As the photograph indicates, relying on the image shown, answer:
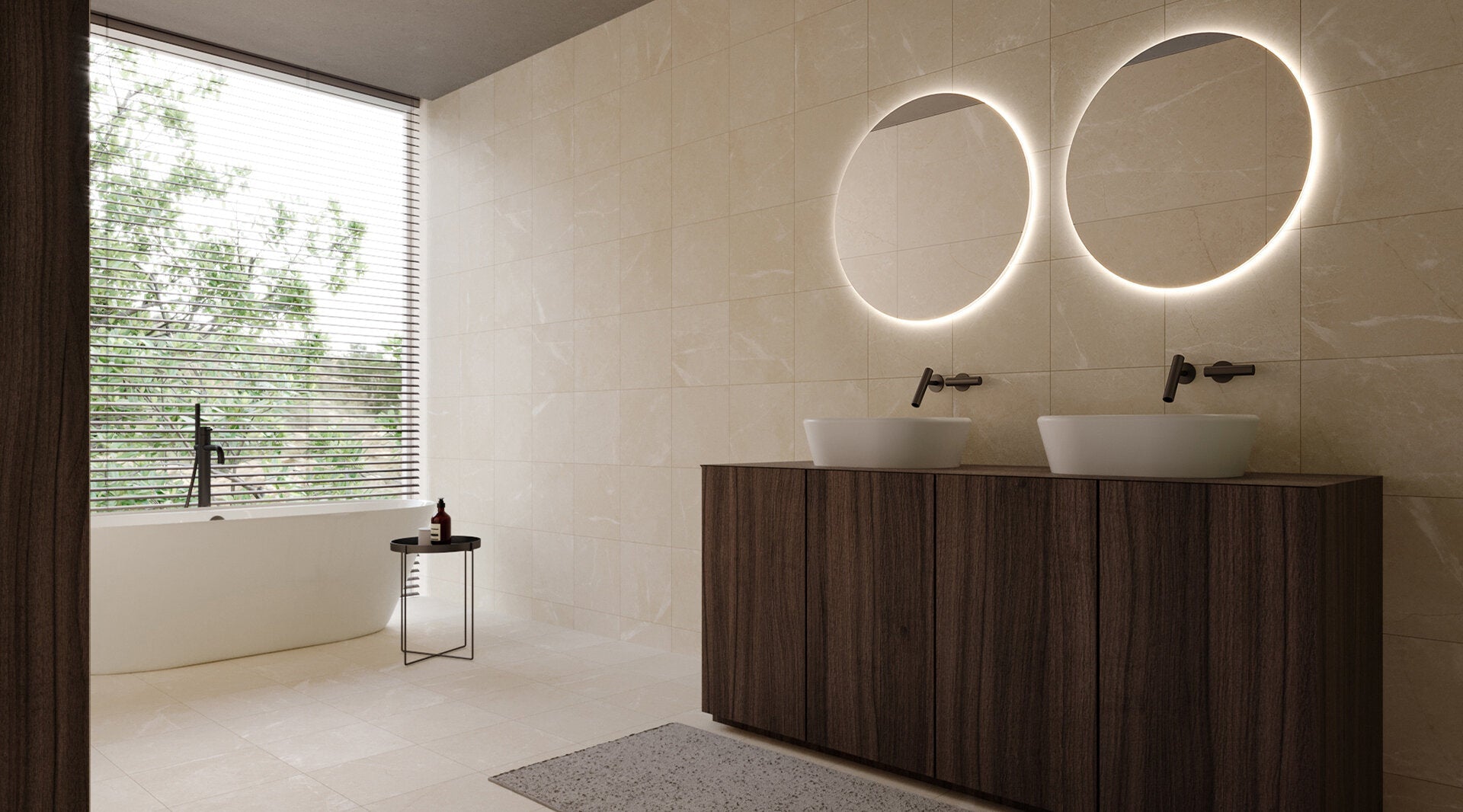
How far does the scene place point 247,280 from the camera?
181 inches

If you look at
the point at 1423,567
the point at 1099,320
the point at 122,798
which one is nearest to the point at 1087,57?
the point at 1099,320

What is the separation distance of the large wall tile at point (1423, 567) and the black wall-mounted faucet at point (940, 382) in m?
1.12

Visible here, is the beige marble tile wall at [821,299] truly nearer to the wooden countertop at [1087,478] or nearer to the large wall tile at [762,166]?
the large wall tile at [762,166]

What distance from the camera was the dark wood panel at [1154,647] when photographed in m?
1.98

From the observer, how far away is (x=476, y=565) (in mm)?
4883

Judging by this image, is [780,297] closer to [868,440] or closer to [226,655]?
[868,440]

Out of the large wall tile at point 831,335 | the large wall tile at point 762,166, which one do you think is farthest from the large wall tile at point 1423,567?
the large wall tile at point 762,166

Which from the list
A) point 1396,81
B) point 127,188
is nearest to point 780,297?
point 1396,81

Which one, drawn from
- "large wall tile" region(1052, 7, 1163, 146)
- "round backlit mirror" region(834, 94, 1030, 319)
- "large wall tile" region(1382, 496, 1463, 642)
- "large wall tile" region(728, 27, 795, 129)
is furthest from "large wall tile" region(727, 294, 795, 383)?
"large wall tile" region(1382, 496, 1463, 642)

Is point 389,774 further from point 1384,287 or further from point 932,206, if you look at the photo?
point 1384,287

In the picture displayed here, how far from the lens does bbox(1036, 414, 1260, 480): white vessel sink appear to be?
6.82 ft

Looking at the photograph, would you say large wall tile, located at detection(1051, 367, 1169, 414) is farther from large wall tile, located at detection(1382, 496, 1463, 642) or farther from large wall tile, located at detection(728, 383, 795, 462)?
large wall tile, located at detection(728, 383, 795, 462)

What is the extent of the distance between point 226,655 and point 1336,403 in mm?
3844

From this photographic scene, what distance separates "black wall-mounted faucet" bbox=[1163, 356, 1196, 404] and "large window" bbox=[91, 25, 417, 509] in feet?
13.1
